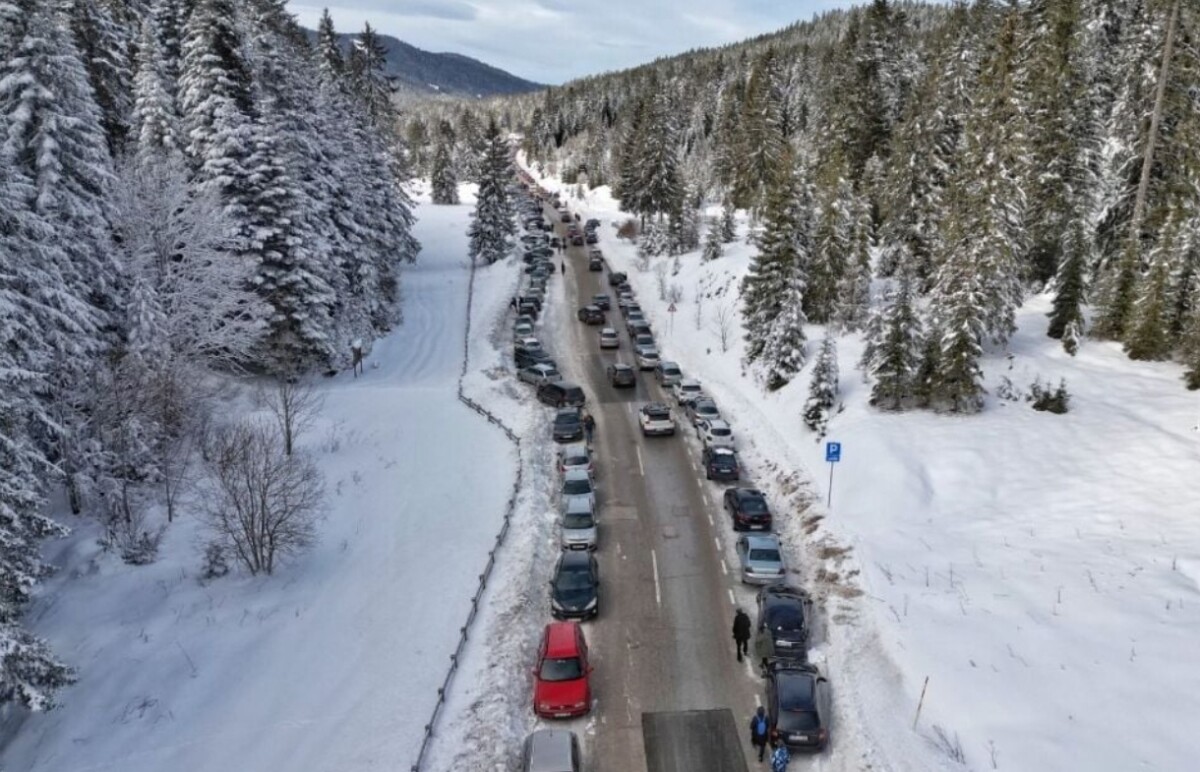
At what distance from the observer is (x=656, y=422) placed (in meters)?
33.5

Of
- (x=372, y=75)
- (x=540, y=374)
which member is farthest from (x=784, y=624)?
(x=372, y=75)

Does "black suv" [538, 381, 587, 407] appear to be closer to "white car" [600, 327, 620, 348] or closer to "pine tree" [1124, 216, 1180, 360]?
"white car" [600, 327, 620, 348]

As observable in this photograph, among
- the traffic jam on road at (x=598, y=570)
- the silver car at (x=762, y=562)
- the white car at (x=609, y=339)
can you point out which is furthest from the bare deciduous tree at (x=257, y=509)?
the white car at (x=609, y=339)

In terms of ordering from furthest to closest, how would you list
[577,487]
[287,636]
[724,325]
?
[724,325]
[577,487]
[287,636]

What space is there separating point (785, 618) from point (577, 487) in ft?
33.3

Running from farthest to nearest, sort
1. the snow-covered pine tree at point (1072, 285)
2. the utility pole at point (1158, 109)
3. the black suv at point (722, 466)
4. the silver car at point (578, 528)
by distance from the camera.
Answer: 1. the utility pole at point (1158, 109)
2. the snow-covered pine tree at point (1072, 285)
3. the black suv at point (722, 466)
4. the silver car at point (578, 528)

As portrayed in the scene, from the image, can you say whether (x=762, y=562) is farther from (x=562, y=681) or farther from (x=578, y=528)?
(x=562, y=681)

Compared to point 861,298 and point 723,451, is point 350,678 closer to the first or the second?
point 723,451

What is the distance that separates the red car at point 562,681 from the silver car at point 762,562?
6.53 metres

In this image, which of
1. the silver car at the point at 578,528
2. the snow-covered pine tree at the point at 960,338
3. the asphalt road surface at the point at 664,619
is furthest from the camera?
the snow-covered pine tree at the point at 960,338

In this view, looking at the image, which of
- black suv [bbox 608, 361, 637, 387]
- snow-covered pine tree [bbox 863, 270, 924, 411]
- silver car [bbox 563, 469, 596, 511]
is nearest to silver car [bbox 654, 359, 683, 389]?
black suv [bbox 608, 361, 637, 387]

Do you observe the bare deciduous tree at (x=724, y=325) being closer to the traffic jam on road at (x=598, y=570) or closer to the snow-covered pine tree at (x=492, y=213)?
the traffic jam on road at (x=598, y=570)

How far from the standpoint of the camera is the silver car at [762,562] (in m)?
21.2

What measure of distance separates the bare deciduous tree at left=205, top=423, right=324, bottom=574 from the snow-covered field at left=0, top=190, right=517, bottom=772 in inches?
31.0
